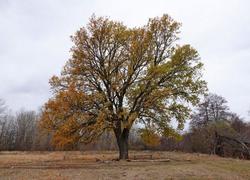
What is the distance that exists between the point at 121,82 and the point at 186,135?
29513 millimetres

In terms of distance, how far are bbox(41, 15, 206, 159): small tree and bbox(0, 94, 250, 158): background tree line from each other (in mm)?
1984

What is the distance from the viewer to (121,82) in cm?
2350

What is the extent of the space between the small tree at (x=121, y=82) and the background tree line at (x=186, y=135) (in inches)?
78.1

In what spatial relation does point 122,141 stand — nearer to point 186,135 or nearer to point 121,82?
point 121,82

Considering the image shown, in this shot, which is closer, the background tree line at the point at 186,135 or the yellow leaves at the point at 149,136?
the yellow leaves at the point at 149,136

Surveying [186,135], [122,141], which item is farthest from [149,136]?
[186,135]

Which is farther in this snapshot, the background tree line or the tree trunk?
the background tree line

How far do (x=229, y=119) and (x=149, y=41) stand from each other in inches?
1222

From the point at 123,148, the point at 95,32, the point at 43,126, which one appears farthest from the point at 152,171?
the point at 95,32

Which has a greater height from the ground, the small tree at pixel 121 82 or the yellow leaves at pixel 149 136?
the small tree at pixel 121 82

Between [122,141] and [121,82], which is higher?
[121,82]

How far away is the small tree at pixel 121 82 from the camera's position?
71.7ft

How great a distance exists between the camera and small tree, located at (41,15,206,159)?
21.9 meters

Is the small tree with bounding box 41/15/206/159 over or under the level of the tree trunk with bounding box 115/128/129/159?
over
